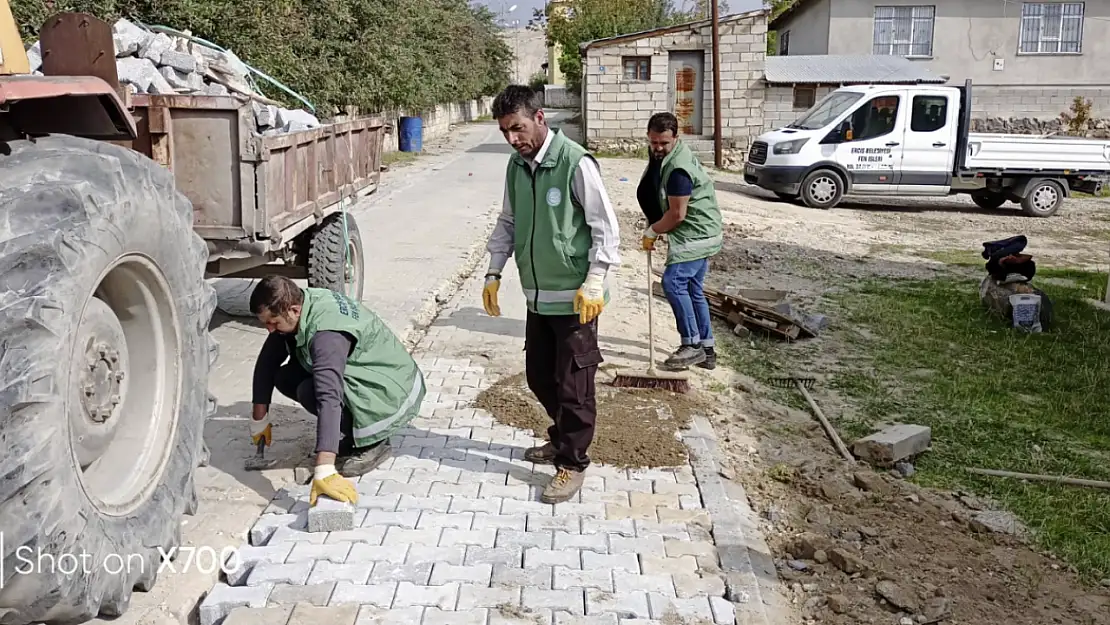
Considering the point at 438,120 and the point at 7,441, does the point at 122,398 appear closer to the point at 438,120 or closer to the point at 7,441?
the point at 7,441

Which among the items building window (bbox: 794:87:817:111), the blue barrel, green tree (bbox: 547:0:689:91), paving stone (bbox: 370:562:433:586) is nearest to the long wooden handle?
paving stone (bbox: 370:562:433:586)

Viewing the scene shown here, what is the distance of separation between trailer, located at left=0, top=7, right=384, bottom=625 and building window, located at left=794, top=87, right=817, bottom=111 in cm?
2136

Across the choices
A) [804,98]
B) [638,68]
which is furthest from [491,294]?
[804,98]

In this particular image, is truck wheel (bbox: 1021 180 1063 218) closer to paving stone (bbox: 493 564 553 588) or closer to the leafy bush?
the leafy bush

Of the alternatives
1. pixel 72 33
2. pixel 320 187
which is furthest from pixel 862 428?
pixel 72 33

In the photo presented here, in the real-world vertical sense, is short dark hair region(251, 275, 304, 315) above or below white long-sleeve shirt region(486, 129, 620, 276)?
below

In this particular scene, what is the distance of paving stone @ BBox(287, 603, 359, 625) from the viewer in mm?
3201

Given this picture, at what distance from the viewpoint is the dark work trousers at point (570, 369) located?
4227mm

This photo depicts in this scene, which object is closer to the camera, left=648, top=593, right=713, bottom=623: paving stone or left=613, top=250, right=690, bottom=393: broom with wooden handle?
left=648, top=593, right=713, bottom=623: paving stone

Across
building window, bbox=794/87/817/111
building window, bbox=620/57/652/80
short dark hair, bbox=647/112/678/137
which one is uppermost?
building window, bbox=620/57/652/80

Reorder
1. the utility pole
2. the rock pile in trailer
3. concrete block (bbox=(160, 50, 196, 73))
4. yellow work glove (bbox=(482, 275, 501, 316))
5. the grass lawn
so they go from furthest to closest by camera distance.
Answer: the utility pole → concrete block (bbox=(160, 50, 196, 73)) → the rock pile in trailer → the grass lawn → yellow work glove (bbox=(482, 275, 501, 316))

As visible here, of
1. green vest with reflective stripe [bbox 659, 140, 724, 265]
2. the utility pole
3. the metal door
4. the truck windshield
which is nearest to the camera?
green vest with reflective stripe [bbox 659, 140, 724, 265]

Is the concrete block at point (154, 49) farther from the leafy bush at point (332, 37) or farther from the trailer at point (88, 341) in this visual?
the leafy bush at point (332, 37)

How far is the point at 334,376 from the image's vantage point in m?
4.06
